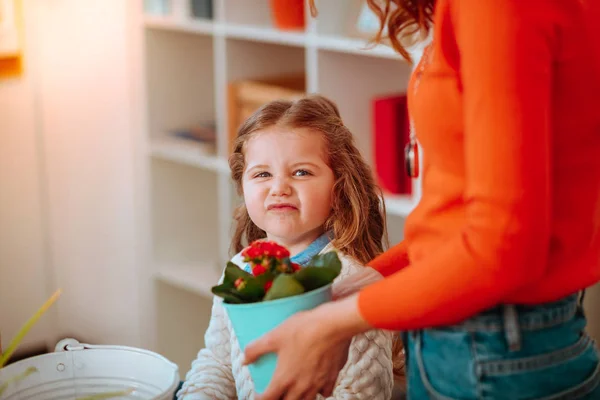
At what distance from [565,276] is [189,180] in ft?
8.62

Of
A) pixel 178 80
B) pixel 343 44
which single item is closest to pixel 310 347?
pixel 343 44

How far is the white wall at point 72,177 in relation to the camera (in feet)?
11.4

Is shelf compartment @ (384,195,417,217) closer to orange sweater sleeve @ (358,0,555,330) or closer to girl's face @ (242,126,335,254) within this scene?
girl's face @ (242,126,335,254)

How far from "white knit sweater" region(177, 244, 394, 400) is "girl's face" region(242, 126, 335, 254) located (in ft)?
0.19

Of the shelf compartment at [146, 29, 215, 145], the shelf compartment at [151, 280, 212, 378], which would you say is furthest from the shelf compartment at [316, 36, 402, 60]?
the shelf compartment at [151, 280, 212, 378]

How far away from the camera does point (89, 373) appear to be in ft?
4.12

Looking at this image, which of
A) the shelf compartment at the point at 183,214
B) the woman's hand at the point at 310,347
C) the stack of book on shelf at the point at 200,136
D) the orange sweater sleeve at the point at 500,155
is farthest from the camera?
the shelf compartment at the point at 183,214

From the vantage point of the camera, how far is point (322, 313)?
38.1 inches

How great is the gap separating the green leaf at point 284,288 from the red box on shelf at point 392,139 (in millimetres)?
1576

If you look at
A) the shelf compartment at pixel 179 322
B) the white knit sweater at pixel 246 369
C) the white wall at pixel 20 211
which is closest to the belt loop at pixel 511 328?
the white knit sweater at pixel 246 369

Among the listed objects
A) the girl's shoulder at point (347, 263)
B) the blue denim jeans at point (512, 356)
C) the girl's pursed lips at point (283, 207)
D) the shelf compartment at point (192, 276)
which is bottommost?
the shelf compartment at point (192, 276)

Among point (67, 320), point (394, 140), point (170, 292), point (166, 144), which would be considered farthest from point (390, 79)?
point (67, 320)

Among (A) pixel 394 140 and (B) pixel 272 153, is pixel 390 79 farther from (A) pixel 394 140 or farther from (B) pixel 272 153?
(B) pixel 272 153

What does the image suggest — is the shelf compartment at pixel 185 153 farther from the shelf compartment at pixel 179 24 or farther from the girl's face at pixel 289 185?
the girl's face at pixel 289 185
